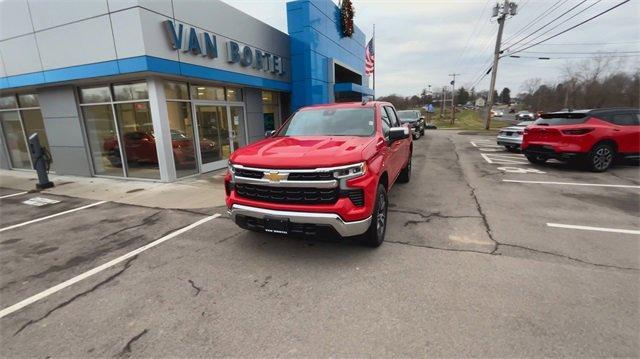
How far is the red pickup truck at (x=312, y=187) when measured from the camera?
3.48 metres

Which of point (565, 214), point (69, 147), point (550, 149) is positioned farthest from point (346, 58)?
point (565, 214)

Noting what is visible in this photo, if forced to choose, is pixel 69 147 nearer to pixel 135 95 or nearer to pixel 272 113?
pixel 135 95

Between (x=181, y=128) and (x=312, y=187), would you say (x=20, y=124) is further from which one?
(x=312, y=187)

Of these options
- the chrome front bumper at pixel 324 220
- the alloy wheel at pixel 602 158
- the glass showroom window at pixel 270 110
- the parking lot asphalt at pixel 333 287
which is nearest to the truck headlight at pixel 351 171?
the chrome front bumper at pixel 324 220

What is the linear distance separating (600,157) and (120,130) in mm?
13695

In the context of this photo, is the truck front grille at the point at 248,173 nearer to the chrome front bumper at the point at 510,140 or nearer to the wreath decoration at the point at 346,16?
the chrome front bumper at the point at 510,140

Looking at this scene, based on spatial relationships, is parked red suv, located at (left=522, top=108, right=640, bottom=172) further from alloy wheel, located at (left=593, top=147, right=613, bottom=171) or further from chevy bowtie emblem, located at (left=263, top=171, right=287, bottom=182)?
chevy bowtie emblem, located at (left=263, top=171, right=287, bottom=182)

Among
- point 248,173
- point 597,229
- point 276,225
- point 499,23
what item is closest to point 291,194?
point 276,225

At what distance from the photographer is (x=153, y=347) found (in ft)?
8.32

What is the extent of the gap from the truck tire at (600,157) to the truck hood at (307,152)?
310 inches

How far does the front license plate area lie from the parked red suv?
8726 millimetres

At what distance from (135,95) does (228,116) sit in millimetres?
3118

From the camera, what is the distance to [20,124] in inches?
466

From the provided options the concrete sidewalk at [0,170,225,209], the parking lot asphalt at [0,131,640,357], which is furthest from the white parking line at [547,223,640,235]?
the concrete sidewalk at [0,170,225,209]
